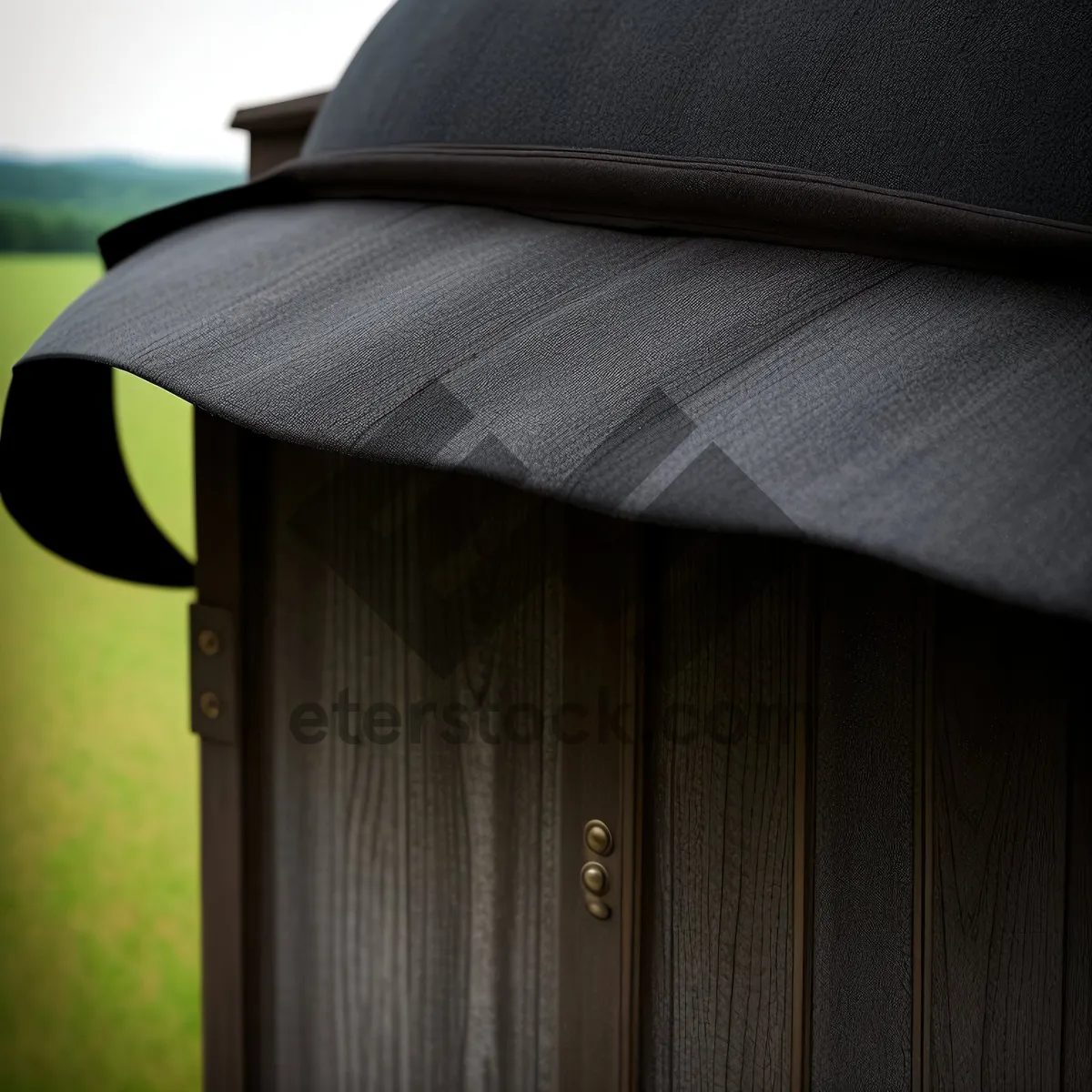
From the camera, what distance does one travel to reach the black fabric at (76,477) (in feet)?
2.73

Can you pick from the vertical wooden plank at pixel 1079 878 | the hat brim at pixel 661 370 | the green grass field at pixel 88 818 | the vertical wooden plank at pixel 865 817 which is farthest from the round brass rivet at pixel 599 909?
the green grass field at pixel 88 818

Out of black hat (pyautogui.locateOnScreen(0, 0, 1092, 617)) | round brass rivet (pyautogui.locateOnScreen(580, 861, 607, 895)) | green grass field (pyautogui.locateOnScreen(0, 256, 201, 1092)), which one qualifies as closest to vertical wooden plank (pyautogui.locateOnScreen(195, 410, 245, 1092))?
black hat (pyautogui.locateOnScreen(0, 0, 1092, 617))

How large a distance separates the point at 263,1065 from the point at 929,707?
2.63 ft

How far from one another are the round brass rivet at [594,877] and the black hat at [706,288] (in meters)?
0.40

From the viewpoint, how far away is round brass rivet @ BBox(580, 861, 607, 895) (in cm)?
79

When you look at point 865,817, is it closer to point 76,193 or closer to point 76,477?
point 76,477

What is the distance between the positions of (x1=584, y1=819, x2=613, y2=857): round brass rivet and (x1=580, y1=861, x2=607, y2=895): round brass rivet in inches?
0.4

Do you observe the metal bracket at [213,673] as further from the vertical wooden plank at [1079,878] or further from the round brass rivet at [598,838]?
the vertical wooden plank at [1079,878]

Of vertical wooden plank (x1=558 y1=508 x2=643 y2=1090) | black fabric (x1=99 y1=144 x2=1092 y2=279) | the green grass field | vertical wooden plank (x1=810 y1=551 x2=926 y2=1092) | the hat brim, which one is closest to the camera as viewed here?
the hat brim

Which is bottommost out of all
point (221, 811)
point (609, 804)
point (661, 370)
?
point (221, 811)

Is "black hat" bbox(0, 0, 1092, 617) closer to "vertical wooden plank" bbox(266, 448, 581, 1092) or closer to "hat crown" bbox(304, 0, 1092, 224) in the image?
"hat crown" bbox(304, 0, 1092, 224)

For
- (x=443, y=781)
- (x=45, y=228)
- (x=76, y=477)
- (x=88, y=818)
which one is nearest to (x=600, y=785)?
(x=443, y=781)

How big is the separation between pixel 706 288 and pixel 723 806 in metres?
0.36

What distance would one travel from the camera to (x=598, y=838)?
793 millimetres
